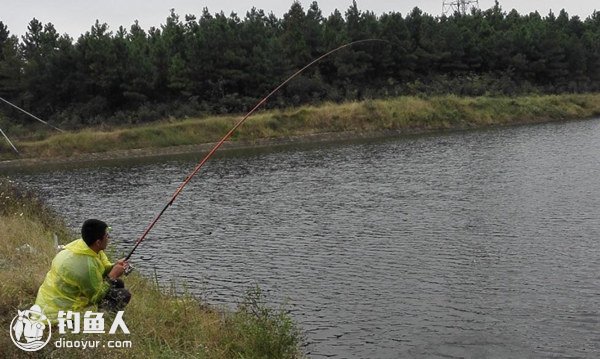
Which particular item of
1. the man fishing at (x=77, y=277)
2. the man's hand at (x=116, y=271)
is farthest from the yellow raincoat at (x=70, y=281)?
the man's hand at (x=116, y=271)

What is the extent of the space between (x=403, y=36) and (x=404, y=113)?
52.3ft

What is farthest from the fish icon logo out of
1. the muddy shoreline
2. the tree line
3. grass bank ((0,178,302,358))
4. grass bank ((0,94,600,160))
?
the tree line

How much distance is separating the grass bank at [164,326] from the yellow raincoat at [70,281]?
0.53 metres

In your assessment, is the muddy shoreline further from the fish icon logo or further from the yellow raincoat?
the fish icon logo

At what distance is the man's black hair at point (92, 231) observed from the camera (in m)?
8.65

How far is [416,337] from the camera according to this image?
1242 centimetres

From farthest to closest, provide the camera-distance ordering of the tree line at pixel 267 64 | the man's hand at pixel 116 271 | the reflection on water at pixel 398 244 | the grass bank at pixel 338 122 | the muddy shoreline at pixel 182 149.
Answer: the tree line at pixel 267 64 < the grass bank at pixel 338 122 < the muddy shoreline at pixel 182 149 < the reflection on water at pixel 398 244 < the man's hand at pixel 116 271

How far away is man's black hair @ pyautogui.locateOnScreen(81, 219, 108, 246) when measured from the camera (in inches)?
340

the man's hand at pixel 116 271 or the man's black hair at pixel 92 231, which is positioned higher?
the man's black hair at pixel 92 231

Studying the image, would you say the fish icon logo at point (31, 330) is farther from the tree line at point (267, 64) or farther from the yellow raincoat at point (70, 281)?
the tree line at point (267, 64)

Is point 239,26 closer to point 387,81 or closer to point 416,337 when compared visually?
point 387,81

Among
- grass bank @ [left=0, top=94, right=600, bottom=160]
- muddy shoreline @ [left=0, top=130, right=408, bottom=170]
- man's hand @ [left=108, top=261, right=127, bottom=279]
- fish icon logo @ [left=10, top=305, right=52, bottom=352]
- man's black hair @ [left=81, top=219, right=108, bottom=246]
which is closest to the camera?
fish icon logo @ [left=10, top=305, right=52, bottom=352]

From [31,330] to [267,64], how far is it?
64.8 meters

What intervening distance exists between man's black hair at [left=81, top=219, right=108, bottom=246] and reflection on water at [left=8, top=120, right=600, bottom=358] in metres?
4.99
